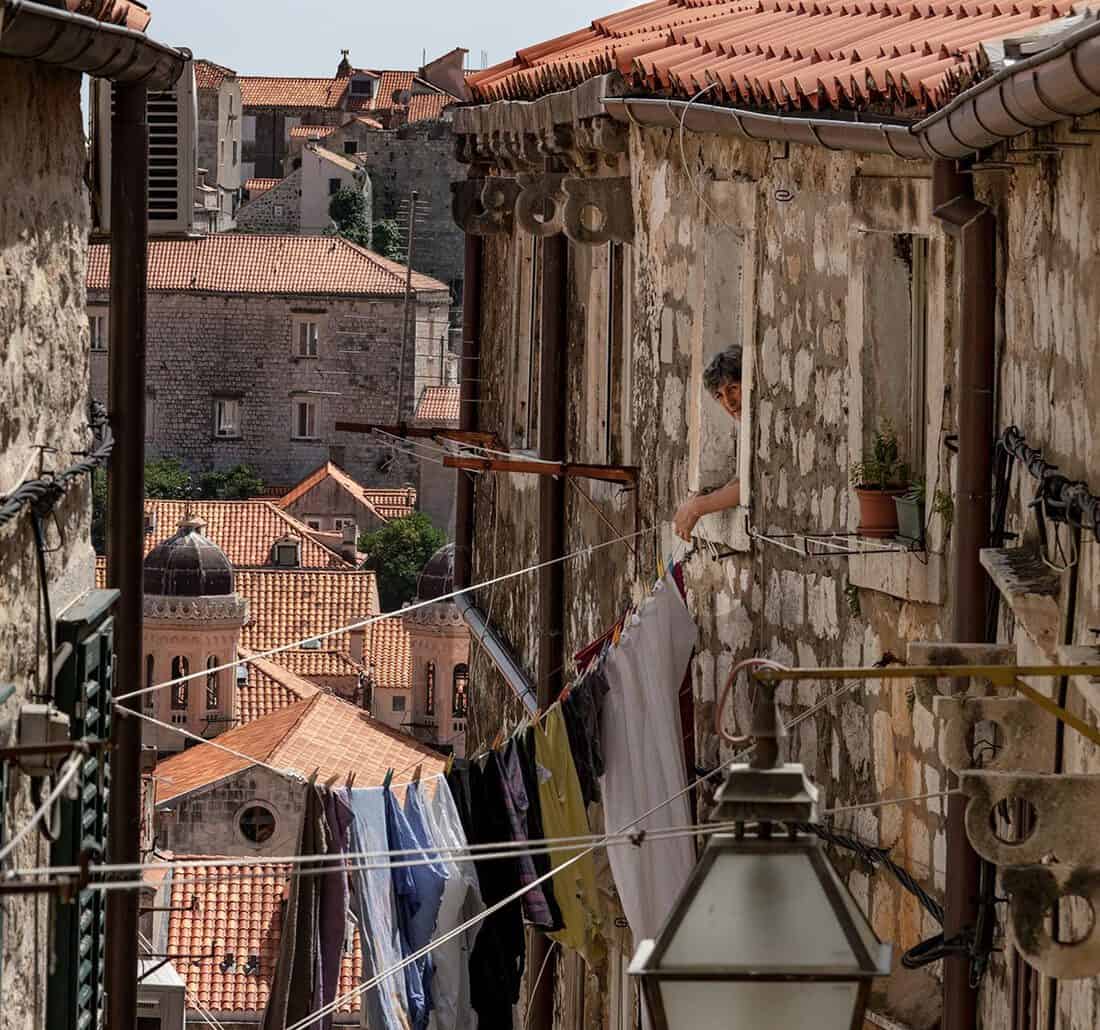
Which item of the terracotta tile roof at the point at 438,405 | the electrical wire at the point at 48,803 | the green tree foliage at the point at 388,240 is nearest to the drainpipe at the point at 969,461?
the electrical wire at the point at 48,803

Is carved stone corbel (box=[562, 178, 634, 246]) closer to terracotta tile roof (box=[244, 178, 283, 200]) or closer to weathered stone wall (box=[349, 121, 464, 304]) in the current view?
weathered stone wall (box=[349, 121, 464, 304])

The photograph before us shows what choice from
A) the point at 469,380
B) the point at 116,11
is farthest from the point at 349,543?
the point at 116,11

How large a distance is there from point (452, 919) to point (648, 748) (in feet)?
4.33

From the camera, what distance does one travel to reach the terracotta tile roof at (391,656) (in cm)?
6425

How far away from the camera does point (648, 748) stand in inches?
385

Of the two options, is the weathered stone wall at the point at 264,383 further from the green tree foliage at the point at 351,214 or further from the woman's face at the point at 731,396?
the woman's face at the point at 731,396

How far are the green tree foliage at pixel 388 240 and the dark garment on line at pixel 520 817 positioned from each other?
81.6 m

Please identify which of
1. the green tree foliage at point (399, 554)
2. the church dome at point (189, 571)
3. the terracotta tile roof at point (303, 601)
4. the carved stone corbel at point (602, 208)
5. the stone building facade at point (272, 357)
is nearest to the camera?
the carved stone corbel at point (602, 208)

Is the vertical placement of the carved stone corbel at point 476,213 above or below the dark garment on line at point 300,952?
above

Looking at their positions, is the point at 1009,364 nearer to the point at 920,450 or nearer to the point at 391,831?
the point at 920,450

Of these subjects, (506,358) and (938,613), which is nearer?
(938,613)

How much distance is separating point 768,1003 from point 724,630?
19.8 feet

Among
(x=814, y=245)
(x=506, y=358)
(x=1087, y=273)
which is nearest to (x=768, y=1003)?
(x=1087, y=273)

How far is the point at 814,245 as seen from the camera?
8680mm
